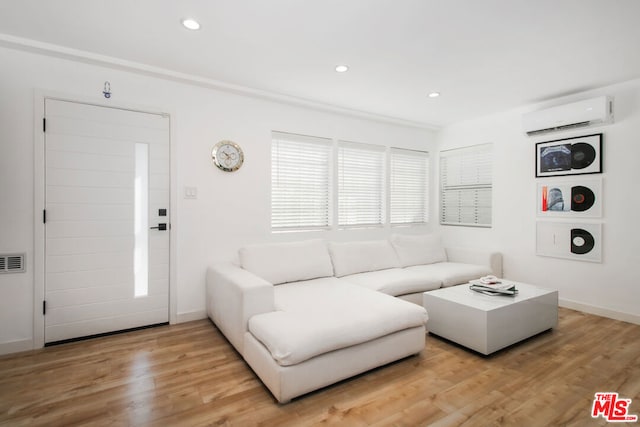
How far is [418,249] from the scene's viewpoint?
14.4 feet

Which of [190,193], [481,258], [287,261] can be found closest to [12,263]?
[190,193]

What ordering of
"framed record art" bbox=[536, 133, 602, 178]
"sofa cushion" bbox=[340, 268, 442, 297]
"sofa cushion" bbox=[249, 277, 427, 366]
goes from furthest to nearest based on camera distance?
"framed record art" bbox=[536, 133, 602, 178] → "sofa cushion" bbox=[340, 268, 442, 297] → "sofa cushion" bbox=[249, 277, 427, 366]

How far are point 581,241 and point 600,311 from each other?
0.79 metres

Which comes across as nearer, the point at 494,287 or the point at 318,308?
the point at 318,308

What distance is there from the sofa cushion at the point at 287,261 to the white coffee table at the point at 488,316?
118 cm

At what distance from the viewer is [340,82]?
3.32 meters

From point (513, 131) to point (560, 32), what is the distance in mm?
2075

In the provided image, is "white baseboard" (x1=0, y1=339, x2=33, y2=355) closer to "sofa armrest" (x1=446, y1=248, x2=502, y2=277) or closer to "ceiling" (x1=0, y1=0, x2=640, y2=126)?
"ceiling" (x1=0, y1=0, x2=640, y2=126)

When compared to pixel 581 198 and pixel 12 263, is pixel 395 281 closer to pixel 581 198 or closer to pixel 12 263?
pixel 581 198

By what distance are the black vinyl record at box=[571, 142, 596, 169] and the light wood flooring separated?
6.27 feet

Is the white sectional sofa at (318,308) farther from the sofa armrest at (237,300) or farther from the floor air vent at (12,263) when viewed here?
the floor air vent at (12,263)

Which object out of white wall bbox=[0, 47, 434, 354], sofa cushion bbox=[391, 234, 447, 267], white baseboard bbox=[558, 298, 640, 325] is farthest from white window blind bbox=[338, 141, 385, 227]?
white baseboard bbox=[558, 298, 640, 325]

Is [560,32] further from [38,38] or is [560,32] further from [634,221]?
[38,38]

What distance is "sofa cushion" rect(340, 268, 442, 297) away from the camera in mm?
3297
